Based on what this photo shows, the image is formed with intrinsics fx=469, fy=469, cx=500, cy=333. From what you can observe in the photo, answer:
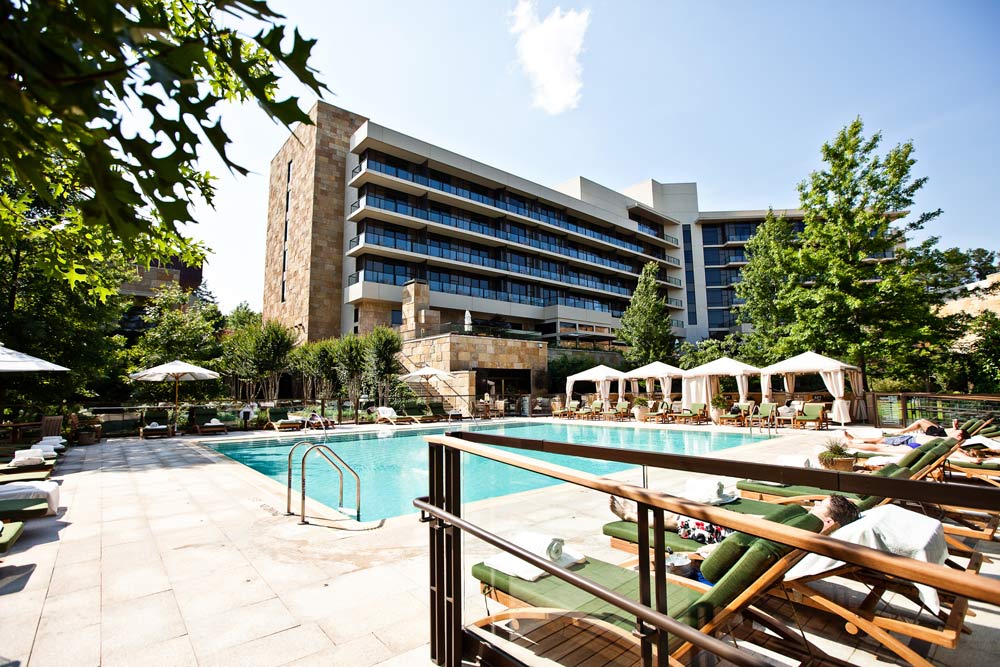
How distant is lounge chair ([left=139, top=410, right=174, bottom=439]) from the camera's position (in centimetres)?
1452

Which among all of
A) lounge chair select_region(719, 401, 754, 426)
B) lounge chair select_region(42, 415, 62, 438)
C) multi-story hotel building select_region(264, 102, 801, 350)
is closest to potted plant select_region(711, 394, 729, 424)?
lounge chair select_region(719, 401, 754, 426)

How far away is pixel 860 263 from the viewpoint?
18.3 metres

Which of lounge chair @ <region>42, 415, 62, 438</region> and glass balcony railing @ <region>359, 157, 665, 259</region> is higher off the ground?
glass balcony railing @ <region>359, 157, 665, 259</region>

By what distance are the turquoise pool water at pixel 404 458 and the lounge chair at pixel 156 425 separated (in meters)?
3.17

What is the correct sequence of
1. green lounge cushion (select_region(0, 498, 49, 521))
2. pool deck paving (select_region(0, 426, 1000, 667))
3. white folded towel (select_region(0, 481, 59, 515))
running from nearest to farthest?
pool deck paving (select_region(0, 426, 1000, 667))
green lounge cushion (select_region(0, 498, 49, 521))
white folded towel (select_region(0, 481, 59, 515))

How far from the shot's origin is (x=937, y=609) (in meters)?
2.12

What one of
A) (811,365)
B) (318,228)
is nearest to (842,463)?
(811,365)

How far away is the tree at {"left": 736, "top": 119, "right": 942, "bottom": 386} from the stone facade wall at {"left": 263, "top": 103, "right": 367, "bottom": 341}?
2453 cm

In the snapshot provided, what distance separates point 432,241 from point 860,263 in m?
23.8

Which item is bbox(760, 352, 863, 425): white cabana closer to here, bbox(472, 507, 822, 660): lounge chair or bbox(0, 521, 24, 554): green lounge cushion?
bbox(472, 507, 822, 660): lounge chair

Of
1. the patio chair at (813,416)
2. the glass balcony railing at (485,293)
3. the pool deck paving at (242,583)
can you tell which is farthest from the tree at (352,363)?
the patio chair at (813,416)

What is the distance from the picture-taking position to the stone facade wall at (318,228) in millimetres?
28859

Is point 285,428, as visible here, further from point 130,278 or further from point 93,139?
point 93,139

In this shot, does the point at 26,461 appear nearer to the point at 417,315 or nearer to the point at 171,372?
the point at 171,372
